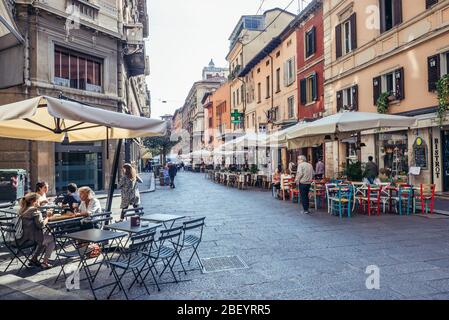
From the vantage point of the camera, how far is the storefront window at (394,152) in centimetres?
1498

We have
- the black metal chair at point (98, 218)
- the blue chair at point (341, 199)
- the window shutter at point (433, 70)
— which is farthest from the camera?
the window shutter at point (433, 70)

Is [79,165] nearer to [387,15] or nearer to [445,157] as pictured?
[445,157]

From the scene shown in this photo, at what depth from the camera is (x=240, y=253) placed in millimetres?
6457

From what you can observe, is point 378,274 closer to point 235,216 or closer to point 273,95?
point 235,216

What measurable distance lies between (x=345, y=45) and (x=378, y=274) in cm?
1680

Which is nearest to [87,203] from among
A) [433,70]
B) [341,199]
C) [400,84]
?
[341,199]

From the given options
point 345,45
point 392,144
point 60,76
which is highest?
point 345,45

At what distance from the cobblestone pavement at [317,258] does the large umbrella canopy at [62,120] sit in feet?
7.49

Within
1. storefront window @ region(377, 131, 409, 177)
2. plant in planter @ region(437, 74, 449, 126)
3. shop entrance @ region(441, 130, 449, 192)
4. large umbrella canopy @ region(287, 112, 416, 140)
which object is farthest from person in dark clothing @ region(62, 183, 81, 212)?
shop entrance @ region(441, 130, 449, 192)

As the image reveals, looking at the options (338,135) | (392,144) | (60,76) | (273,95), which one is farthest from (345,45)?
(60,76)

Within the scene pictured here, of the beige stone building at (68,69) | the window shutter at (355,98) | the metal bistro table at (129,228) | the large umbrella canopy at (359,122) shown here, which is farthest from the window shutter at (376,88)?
the metal bistro table at (129,228)

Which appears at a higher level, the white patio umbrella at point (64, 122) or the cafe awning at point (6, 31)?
the cafe awning at point (6, 31)

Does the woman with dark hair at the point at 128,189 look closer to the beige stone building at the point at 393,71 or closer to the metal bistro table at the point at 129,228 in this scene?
the metal bistro table at the point at 129,228

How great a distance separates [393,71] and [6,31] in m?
14.7
